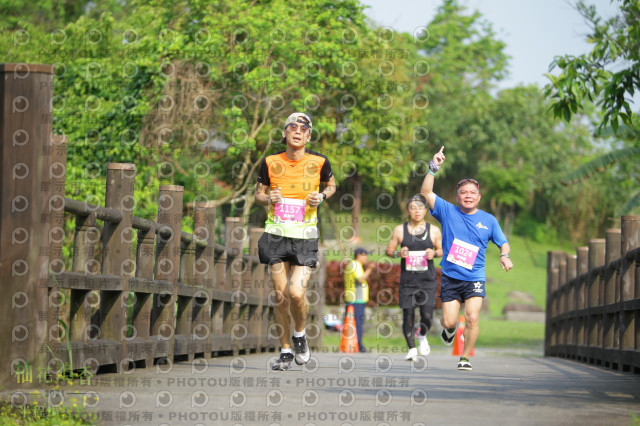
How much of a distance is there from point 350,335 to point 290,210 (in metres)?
10.00

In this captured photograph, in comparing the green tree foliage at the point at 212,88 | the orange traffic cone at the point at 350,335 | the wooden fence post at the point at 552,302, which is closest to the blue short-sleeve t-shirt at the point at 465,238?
the green tree foliage at the point at 212,88

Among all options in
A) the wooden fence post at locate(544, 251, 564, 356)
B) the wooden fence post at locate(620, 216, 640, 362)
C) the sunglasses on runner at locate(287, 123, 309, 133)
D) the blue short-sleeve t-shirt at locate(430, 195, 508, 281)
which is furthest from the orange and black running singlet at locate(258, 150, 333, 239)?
the wooden fence post at locate(544, 251, 564, 356)

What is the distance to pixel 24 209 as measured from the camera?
20.3ft

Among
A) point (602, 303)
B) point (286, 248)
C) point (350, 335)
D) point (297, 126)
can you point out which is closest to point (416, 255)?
point (602, 303)

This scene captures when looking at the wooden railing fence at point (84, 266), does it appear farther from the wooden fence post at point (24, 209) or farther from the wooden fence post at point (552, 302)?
the wooden fence post at point (552, 302)

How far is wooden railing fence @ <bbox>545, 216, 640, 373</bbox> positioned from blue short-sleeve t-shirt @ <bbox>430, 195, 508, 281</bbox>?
136cm

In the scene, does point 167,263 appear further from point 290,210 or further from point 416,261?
point 416,261

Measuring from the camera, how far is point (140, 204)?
21016 mm

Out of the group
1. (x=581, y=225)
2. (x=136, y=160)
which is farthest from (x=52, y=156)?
(x=581, y=225)

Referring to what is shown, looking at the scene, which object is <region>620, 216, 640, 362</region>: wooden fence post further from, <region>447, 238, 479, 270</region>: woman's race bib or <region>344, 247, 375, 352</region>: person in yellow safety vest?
<region>344, 247, 375, 352</region>: person in yellow safety vest

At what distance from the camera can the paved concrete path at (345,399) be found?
5203mm

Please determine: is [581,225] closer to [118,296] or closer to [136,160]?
[136,160]

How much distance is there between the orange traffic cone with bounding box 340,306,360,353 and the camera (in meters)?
18.4

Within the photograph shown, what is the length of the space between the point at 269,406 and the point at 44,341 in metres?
1.46
